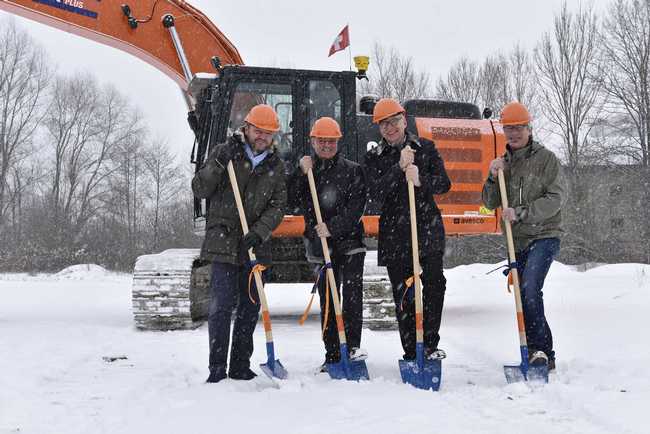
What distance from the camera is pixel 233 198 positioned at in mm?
4027

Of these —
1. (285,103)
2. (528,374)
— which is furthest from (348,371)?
(285,103)

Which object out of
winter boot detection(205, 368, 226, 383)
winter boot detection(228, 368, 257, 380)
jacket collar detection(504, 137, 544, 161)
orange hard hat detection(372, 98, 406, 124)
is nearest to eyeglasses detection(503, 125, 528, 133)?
jacket collar detection(504, 137, 544, 161)

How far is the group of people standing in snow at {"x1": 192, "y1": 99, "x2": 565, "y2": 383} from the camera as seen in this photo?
395cm

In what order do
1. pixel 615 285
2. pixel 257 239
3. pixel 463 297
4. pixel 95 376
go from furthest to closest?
pixel 463 297, pixel 615 285, pixel 95 376, pixel 257 239

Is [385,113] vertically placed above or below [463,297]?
above

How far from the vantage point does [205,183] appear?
13.0 ft

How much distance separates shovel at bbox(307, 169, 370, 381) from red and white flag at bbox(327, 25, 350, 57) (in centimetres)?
333

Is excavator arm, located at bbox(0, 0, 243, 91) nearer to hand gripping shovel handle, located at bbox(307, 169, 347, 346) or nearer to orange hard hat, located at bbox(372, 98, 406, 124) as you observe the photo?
hand gripping shovel handle, located at bbox(307, 169, 347, 346)

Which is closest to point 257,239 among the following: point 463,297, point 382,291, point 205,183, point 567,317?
point 205,183

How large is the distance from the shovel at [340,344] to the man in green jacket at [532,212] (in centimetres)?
109

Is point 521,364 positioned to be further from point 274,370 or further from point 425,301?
point 274,370

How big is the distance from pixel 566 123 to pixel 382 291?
71.9 feet

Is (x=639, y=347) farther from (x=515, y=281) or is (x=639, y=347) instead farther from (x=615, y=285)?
(x=615, y=285)

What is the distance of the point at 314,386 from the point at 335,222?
112cm
